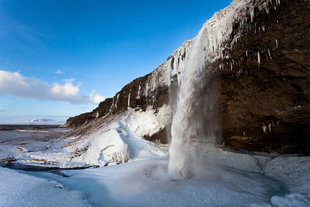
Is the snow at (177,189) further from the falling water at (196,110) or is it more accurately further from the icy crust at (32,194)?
the falling water at (196,110)

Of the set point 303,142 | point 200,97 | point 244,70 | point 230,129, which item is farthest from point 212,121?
point 303,142

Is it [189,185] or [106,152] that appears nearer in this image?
[189,185]

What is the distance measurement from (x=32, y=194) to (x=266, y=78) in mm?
7713

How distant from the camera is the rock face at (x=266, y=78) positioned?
5.11m

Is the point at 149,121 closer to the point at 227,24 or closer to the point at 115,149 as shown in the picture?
the point at 115,149

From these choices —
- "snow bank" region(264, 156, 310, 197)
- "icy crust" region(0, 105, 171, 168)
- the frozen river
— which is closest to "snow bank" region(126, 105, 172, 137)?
"icy crust" region(0, 105, 171, 168)

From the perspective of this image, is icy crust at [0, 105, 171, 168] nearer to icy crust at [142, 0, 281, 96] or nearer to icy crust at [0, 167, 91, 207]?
icy crust at [0, 167, 91, 207]

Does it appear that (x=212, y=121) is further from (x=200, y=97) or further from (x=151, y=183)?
(x=151, y=183)

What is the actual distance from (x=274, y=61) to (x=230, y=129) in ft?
11.5

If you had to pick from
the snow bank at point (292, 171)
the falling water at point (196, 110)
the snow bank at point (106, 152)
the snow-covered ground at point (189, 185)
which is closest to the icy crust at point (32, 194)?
the snow-covered ground at point (189, 185)

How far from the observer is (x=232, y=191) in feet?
13.4

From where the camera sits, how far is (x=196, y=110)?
7.99 metres

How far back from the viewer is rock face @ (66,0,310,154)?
16.8ft

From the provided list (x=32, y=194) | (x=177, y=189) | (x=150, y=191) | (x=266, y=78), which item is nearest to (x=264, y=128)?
(x=266, y=78)
